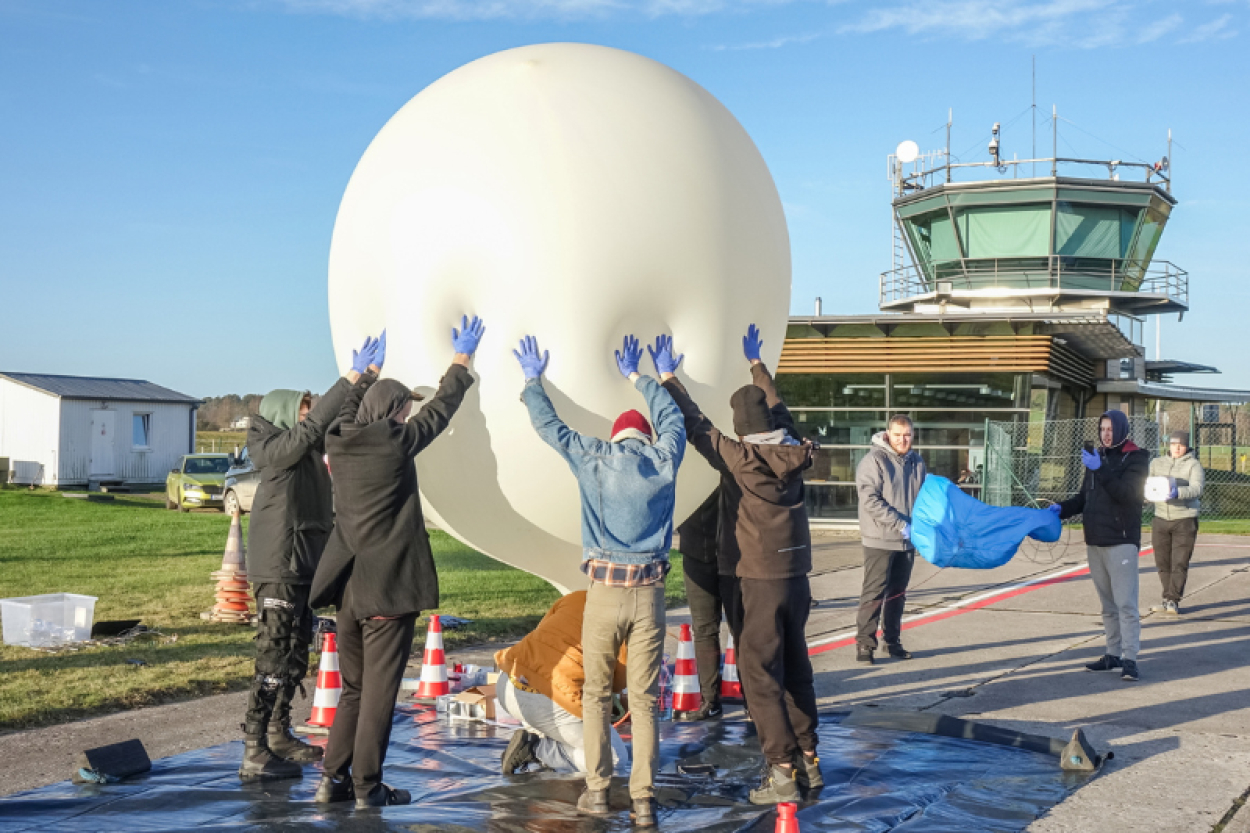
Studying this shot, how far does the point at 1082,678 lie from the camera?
807 centimetres

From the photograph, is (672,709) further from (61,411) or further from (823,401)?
(61,411)

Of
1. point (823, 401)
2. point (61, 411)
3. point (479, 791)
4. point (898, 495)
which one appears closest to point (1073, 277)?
point (823, 401)

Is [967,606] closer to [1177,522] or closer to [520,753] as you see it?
[1177,522]

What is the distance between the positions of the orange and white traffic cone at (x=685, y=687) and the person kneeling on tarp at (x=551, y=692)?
1.14m

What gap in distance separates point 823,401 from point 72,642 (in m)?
15.6

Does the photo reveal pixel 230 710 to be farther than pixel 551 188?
Yes

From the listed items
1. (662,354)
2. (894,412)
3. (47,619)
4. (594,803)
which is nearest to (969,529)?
Answer: (662,354)

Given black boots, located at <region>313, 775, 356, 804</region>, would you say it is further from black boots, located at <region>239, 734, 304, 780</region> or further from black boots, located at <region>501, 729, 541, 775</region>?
black boots, located at <region>501, 729, 541, 775</region>

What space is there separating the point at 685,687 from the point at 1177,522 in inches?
275

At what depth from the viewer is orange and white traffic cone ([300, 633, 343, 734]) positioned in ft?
20.9

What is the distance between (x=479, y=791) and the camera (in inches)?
201

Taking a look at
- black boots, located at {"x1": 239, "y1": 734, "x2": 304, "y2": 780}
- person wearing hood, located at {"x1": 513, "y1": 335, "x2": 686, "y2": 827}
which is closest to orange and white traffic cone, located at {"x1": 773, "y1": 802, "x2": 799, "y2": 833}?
person wearing hood, located at {"x1": 513, "y1": 335, "x2": 686, "y2": 827}

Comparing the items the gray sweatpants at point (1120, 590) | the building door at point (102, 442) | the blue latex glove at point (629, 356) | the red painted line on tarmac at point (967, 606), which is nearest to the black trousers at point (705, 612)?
the red painted line on tarmac at point (967, 606)

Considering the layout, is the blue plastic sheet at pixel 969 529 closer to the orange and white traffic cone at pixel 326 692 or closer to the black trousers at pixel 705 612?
the black trousers at pixel 705 612
